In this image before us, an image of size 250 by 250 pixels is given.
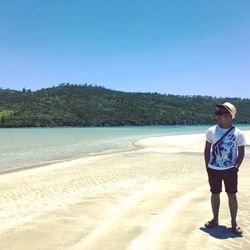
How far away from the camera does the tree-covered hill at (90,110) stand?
13650 cm

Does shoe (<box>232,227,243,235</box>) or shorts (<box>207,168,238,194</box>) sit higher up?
shorts (<box>207,168,238,194</box>)

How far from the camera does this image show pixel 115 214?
7512mm

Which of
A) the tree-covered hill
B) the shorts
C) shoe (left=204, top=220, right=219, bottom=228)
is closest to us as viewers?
the shorts

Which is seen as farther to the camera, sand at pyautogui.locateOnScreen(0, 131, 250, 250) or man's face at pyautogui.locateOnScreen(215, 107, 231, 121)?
man's face at pyautogui.locateOnScreen(215, 107, 231, 121)

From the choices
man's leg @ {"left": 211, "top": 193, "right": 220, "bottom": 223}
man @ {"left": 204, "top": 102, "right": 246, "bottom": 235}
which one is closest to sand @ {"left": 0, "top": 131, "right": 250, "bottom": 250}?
man's leg @ {"left": 211, "top": 193, "right": 220, "bottom": 223}

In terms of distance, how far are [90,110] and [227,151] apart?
495ft

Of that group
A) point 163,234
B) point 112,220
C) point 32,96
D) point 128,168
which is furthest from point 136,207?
point 32,96

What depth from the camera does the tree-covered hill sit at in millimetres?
136500

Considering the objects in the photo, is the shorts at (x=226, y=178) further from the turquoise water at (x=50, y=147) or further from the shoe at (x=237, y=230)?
the turquoise water at (x=50, y=147)

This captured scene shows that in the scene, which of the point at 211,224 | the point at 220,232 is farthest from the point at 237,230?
the point at 211,224

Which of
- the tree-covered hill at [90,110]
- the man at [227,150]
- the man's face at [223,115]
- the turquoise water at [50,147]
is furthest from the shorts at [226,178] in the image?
the tree-covered hill at [90,110]

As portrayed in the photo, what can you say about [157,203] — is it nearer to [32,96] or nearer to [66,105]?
[66,105]

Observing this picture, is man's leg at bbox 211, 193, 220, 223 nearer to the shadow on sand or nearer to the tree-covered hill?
the shadow on sand

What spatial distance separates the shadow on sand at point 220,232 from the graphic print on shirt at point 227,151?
1020mm
